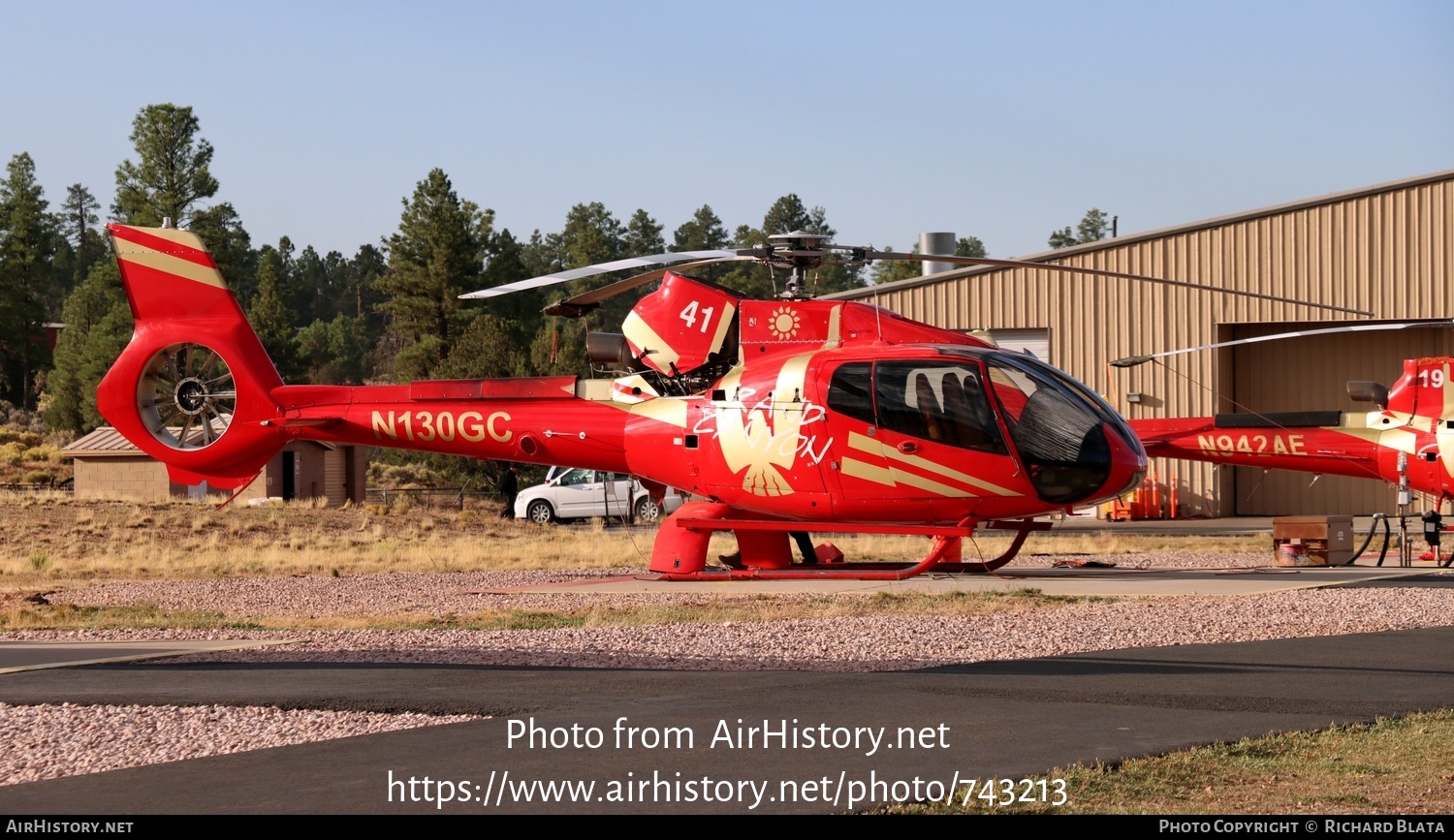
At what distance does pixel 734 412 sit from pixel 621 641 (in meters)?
5.37

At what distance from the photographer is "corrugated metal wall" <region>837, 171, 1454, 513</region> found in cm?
A: 3450

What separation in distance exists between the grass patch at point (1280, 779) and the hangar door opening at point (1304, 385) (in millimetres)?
30785

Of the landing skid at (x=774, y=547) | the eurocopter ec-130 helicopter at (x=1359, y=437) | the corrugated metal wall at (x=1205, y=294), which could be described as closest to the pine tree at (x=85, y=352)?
the corrugated metal wall at (x=1205, y=294)

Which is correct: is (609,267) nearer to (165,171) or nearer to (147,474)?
(147,474)

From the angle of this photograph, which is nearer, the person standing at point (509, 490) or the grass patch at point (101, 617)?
the grass patch at point (101, 617)

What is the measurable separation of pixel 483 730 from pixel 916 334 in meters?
9.93

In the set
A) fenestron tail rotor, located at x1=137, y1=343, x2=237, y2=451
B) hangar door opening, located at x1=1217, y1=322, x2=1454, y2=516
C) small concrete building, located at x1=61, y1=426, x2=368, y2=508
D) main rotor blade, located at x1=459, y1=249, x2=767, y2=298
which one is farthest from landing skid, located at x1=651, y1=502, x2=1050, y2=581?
small concrete building, located at x1=61, y1=426, x2=368, y2=508

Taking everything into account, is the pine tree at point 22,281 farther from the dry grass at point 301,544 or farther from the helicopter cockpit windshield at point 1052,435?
the helicopter cockpit windshield at point 1052,435

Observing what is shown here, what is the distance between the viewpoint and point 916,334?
16.3 m

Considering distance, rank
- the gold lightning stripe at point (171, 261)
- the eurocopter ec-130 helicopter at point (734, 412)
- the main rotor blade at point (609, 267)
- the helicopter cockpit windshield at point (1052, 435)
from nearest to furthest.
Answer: the main rotor blade at point (609, 267), the helicopter cockpit windshield at point (1052, 435), the eurocopter ec-130 helicopter at point (734, 412), the gold lightning stripe at point (171, 261)

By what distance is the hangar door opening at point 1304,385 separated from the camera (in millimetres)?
36812

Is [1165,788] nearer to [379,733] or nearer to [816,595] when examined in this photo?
[379,733]

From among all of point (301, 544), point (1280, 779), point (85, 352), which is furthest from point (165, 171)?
point (1280, 779)

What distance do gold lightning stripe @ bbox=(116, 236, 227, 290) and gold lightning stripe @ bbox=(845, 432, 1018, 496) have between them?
8.73 meters
